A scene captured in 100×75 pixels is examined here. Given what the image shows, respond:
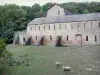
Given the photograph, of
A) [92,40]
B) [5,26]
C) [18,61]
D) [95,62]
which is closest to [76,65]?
[95,62]

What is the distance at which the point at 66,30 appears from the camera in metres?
58.3

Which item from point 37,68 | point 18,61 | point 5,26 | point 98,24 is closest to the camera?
point 37,68

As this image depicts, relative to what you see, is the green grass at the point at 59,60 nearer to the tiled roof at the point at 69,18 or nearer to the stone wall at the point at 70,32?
the stone wall at the point at 70,32

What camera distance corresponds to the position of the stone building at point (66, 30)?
54.8 metres

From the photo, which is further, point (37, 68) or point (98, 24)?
point (98, 24)

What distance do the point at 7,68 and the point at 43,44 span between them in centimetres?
2686

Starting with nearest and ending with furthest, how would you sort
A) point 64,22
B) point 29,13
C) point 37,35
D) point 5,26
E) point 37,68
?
point 37,68 < point 64,22 < point 37,35 < point 5,26 < point 29,13

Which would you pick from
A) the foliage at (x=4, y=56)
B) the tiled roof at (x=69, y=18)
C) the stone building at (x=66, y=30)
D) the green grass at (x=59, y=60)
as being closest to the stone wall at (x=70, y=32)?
the stone building at (x=66, y=30)

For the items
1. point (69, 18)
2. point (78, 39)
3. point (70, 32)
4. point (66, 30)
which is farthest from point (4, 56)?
point (69, 18)

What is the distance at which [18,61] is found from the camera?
38344mm

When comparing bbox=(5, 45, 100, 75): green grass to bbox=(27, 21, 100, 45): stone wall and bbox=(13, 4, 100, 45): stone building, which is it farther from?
bbox=(13, 4, 100, 45): stone building

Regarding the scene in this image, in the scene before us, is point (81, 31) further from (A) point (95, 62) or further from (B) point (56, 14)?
(A) point (95, 62)

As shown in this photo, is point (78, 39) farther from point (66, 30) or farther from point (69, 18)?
point (69, 18)

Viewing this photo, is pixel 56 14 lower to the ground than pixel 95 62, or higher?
higher
